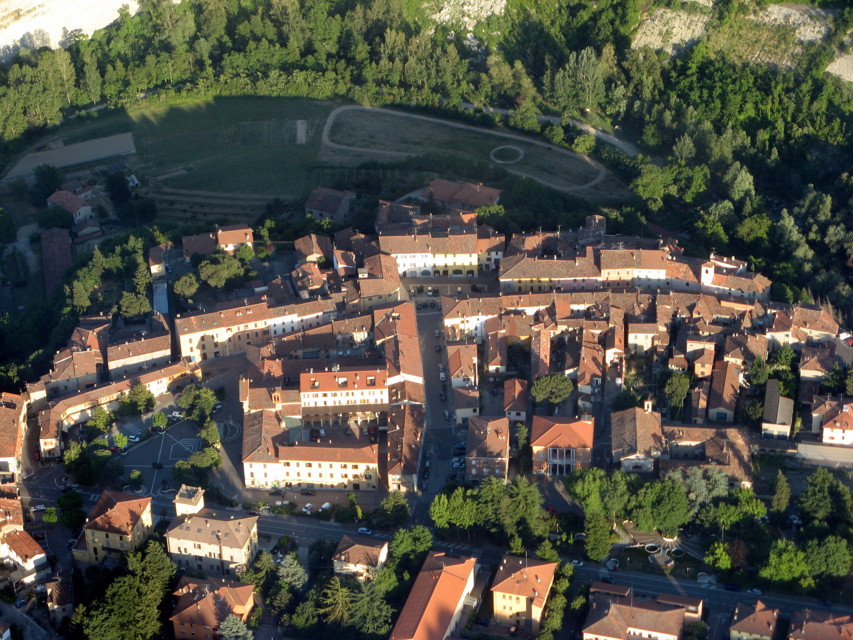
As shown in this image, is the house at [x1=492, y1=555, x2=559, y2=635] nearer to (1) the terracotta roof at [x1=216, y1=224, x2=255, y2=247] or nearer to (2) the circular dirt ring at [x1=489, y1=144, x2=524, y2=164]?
(1) the terracotta roof at [x1=216, y1=224, x2=255, y2=247]

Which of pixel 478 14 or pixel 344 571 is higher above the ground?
pixel 478 14

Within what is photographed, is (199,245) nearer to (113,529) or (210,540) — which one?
(113,529)

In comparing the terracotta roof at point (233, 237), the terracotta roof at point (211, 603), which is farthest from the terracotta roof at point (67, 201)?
the terracotta roof at point (211, 603)

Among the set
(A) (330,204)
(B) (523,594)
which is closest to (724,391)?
(B) (523,594)

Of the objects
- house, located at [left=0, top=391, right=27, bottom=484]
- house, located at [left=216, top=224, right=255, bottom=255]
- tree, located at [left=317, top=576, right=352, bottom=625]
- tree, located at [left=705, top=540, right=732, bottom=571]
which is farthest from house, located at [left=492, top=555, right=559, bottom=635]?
house, located at [left=216, top=224, right=255, bottom=255]

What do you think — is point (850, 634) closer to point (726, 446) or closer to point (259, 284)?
point (726, 446)

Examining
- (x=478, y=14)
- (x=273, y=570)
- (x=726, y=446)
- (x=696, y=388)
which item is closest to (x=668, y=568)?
(x=726, y=446)
